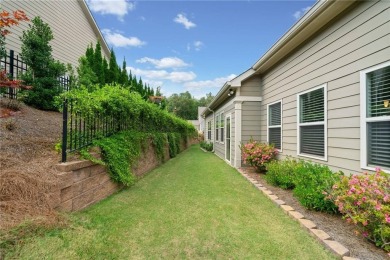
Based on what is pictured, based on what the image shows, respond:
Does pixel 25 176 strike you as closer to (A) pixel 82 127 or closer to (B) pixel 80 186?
(B) pixel 80 186

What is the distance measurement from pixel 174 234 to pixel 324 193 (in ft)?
7.26

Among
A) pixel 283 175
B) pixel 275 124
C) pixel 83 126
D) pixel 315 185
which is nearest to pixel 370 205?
pixel 315 185

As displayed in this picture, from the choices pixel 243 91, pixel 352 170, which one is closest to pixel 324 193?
pixel 352 170

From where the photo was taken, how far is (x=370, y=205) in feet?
7.63

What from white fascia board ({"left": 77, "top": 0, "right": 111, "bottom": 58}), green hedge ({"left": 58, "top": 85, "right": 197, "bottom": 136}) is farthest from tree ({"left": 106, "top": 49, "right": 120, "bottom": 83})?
green hedge ({"left": 58, "top": 85, "right": 197, "bottom": 136})

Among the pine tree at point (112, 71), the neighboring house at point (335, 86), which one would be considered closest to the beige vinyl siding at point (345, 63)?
the neighboring house at point (335, 86)

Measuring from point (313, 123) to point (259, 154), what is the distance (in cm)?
208

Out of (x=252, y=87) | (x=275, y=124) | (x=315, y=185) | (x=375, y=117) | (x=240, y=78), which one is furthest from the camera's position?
(x=252, y=87)

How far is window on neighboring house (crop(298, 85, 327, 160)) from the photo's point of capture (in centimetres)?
426

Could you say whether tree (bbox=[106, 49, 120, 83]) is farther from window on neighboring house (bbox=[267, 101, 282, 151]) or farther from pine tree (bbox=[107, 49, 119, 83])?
window on neighboring house (bbox=[267, 101, 282, 151])

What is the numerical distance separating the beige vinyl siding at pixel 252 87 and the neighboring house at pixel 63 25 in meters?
9.17

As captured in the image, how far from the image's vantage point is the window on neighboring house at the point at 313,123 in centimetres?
426

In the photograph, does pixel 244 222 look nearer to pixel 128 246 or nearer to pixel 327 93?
pixel 128 246

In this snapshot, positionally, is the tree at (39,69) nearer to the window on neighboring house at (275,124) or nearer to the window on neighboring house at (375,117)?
the window on neighboring house at (275,124)
